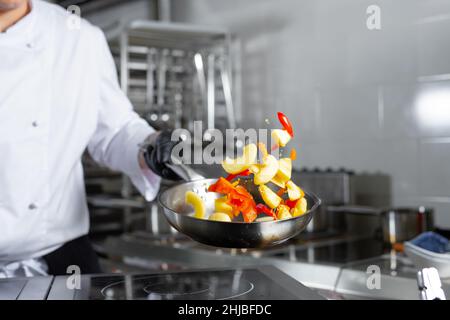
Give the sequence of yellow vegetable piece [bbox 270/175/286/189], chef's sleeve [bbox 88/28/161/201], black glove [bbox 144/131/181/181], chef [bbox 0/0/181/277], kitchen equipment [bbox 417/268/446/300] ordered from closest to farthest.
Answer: kitchen equipment [bbox 417/268/446/300], yellow vegetable piece [bbox 270/175/286/189], black glove [bbox 144/131/181/181], chef [bbox 0/0/181/277], chef's sleeve [bbox 88/28/161/201]

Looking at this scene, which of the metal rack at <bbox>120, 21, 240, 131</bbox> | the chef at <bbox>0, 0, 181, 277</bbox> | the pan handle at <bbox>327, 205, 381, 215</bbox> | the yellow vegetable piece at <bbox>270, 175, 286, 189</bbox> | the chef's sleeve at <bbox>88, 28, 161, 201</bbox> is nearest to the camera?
the yellow vegetable piece at <bbox>270, 175, 286, 189</bbox>

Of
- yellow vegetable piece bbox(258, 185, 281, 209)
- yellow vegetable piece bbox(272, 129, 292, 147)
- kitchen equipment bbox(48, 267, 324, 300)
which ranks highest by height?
yellow vegetable piece bbox(272, 129, 292, 147)

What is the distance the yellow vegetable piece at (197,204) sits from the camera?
780 mm

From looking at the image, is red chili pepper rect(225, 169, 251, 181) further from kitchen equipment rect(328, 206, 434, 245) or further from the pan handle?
the pan handle

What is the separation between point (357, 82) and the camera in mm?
1949

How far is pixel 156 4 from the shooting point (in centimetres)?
281

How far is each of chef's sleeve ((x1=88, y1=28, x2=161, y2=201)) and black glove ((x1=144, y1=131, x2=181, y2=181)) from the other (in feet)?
0.66

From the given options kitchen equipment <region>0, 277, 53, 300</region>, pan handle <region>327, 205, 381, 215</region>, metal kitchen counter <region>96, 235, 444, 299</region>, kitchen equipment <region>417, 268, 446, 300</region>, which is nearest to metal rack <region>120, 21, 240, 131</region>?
metal kitchen counter <region>96, 235, 444, 299</region>

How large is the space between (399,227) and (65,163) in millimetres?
831

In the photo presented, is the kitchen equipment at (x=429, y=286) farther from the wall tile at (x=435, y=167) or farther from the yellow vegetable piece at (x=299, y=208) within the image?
the wall tile at (x=435, y=167)

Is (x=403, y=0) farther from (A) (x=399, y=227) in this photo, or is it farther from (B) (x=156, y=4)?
(B) (x=156, y=4)

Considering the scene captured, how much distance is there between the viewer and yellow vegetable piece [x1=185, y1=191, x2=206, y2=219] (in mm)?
780

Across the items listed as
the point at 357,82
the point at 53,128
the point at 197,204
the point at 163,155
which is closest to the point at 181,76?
the point at 357,82
